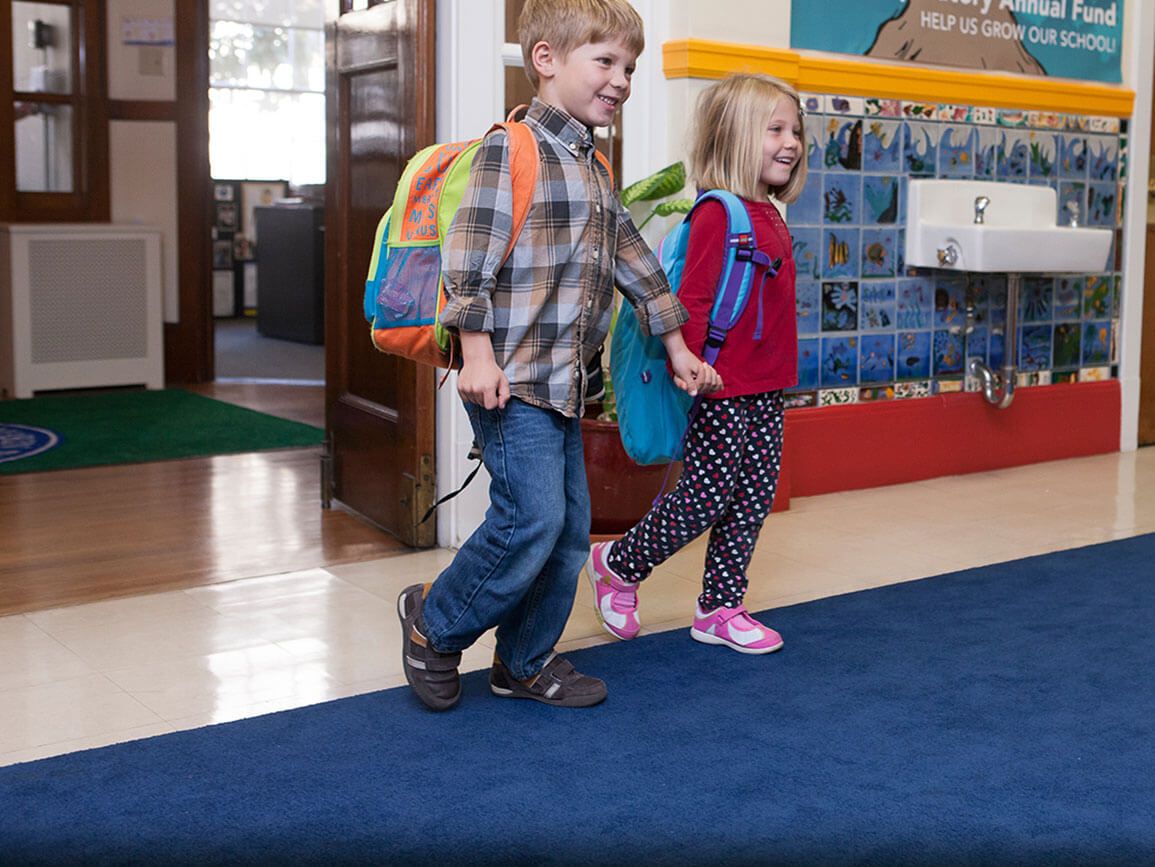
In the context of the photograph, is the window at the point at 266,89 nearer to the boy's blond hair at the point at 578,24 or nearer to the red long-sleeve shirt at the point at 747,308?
the red long-sleeve shirt at the point at 747,308

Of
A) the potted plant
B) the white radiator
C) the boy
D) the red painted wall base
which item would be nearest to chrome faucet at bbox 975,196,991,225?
the red painted wall base

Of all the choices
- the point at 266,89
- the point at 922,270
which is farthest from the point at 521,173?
the point at 266,89

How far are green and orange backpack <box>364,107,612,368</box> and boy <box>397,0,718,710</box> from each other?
24mm

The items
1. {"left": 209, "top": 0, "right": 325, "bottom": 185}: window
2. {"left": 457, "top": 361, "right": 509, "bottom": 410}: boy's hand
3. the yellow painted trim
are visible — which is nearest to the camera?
{"left": 457, "top": 361, "right": 509, "bottom": 410}: boy's hand

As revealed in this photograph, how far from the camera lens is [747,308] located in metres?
2.39

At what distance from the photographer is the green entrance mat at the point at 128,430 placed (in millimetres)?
4297

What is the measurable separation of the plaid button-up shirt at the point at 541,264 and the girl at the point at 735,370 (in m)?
0.36

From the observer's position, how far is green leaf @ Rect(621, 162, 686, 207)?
122 inches

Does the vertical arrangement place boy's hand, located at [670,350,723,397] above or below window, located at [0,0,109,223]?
below

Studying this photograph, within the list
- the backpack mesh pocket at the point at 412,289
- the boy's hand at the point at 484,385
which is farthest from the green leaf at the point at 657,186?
the boy's hand at the point at 484,385

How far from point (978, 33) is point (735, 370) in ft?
6.84

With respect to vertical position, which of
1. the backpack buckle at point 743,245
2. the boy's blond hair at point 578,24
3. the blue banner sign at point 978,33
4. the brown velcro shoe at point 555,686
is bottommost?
the brown velcro shoe at point 555,686

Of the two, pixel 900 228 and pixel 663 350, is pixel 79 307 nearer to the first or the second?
pixel 900 228

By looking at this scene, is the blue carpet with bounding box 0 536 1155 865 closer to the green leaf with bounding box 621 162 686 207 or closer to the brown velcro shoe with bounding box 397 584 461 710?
the brown velcro shoe with bounding box 397 584 461 710
